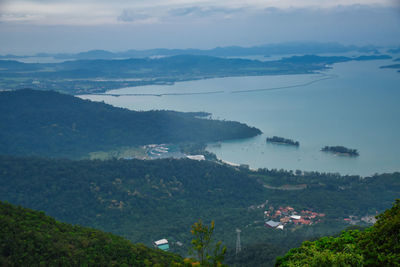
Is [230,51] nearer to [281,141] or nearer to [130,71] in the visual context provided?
[130,71]

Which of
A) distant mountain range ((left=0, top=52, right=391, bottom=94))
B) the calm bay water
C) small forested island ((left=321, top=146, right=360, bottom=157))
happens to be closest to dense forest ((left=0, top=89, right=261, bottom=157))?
the calm bay water

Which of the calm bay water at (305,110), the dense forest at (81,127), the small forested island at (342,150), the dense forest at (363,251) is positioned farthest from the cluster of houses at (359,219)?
the dense forest at (81,127)

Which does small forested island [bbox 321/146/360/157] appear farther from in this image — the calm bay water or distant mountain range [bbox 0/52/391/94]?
distant mountain range [bbox 0/52/391/94]

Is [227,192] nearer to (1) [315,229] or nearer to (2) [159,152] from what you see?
(1) [315,229]

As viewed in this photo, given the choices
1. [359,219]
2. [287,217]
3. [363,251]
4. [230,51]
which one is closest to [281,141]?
[359,219]

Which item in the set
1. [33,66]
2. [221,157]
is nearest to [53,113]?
[221,157]
